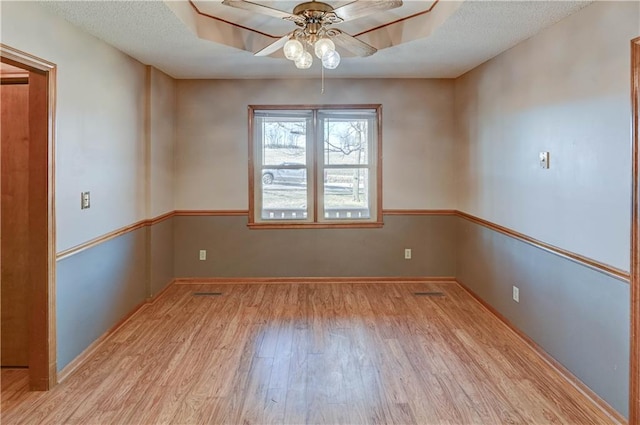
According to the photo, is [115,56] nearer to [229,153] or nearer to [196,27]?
[196,27]

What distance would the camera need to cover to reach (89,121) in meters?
3.03

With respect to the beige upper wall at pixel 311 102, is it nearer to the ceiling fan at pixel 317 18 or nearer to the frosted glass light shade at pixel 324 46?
the ceiling fan at pixel 317 18

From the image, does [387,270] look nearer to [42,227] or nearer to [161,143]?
[161,143]

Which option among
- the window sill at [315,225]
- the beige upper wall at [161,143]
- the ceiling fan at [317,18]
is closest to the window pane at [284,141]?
the window sill at [315,225]

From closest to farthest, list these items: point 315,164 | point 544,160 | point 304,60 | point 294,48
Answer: point 294,48 → point 304,60 → point 544,160 → point 315,164

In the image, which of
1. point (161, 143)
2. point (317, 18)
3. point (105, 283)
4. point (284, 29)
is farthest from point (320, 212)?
point (317, 18)

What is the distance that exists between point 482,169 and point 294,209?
212cm

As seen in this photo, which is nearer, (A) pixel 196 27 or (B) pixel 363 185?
(A) pixel 196 27

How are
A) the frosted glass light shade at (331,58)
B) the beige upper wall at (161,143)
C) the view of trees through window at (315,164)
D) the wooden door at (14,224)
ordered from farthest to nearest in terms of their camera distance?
the view of trees through window at (315,164) < the beige upper wall at (161,143) < the wooden door at (14,224) < the frosted glass light shade at (331,58)

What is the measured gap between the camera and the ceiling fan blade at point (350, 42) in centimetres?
253

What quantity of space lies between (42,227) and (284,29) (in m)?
2.30

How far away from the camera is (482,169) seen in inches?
163

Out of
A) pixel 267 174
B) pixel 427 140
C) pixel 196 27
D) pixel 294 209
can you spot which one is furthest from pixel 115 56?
pixel 427 140

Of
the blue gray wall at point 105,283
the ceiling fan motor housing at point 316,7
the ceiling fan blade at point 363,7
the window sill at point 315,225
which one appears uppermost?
the ceiling fan motor housing at point 316,7
